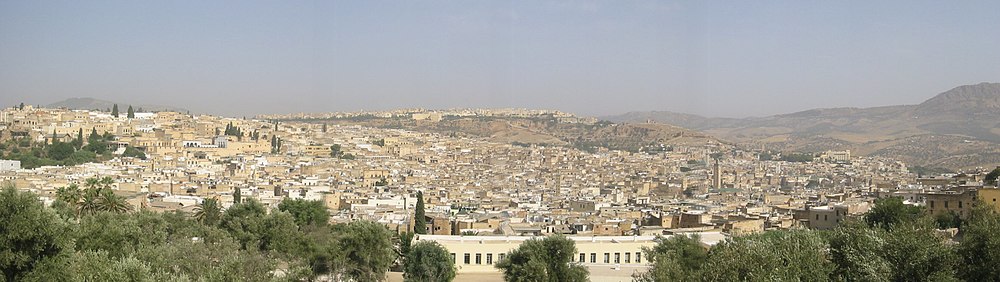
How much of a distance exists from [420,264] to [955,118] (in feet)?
581

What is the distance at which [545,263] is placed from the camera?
22547 millimetres

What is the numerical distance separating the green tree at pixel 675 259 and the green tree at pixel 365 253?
6414 mm

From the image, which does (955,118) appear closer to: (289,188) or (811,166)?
(811,166)

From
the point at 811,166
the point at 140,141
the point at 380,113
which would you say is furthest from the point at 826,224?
the point at 380,113

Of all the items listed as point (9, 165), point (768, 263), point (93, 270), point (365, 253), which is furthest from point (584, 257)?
point (9, 165)

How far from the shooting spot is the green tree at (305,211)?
33.3m

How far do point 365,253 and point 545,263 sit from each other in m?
4.82

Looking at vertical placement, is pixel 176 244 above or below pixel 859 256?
below

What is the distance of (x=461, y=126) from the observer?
476ft

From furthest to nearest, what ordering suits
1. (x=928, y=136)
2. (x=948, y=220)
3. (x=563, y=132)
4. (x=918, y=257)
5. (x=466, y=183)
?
1. (x=563, y=132)
2. (x=928, y=136)
3. (x=466, y=183)
4. (x=948, y=220)
5. (x=918, y=257)

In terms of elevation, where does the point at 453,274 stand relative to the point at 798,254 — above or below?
below

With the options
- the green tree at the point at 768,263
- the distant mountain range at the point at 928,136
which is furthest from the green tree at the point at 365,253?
the distant mountain range at the point at 928,136

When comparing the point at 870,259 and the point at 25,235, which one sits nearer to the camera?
the point at 25,235

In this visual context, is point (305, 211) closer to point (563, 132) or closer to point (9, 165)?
point (9, 165)
